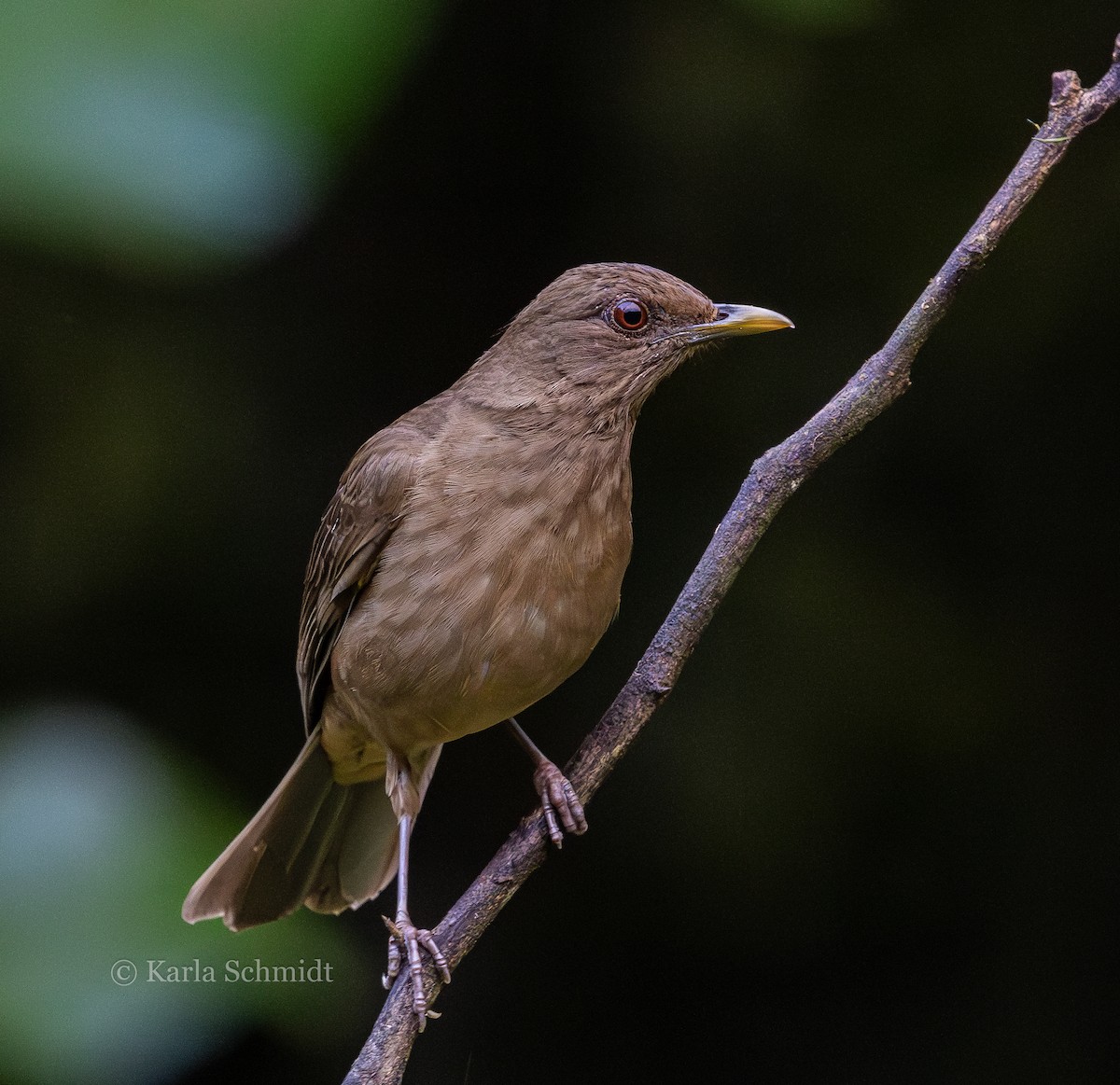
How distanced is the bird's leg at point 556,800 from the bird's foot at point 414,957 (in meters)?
0.32

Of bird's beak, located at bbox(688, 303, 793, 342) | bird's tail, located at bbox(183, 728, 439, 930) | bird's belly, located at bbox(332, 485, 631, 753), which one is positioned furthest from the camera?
bird's tail, located at bbox(183, 728, 439, 930)

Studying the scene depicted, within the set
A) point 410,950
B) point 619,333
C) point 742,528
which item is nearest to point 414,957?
point 410,950

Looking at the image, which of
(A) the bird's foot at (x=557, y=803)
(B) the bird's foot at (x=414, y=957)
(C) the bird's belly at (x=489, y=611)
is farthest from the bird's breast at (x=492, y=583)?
(B) the bird's foot at (x=414, y=957)

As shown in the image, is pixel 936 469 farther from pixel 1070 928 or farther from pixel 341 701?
pixel 341 701

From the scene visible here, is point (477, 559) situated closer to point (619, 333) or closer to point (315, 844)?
point (619, 333)

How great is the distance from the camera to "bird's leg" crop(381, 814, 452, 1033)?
8.94ft

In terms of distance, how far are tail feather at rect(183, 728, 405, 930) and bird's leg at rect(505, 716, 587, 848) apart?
2.29 feet

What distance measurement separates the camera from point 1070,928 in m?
4.29

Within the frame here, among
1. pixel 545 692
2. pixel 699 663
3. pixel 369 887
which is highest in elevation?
pixel 545 692

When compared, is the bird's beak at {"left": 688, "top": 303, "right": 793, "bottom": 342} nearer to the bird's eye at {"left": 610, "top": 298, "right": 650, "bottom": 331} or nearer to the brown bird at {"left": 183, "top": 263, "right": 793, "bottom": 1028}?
the brown bird at {"left": 183, "top": 263, "right": 793, "bottom": 1028}

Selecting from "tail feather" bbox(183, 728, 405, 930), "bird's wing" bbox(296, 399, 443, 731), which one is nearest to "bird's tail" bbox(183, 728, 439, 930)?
"tail feather" bbox(183, 728, 405, 930)

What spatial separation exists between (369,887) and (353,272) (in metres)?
1.86

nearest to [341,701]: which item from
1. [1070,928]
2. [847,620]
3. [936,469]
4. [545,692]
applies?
[545,692]

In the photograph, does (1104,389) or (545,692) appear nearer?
(545,692)
